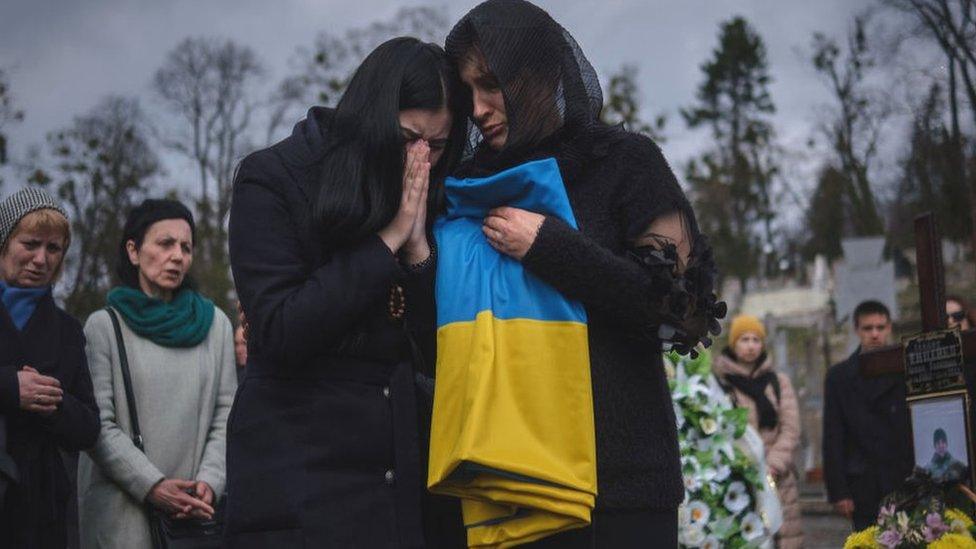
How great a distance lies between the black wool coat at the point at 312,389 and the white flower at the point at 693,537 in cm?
432

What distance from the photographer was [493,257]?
274cm

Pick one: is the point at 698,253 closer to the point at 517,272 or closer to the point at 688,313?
the point at 688,313

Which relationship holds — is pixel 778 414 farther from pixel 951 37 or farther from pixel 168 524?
pixel 951 37

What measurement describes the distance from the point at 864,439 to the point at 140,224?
5050 mm

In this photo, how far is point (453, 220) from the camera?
2.91m

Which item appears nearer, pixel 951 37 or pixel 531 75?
A: pixel 531 75

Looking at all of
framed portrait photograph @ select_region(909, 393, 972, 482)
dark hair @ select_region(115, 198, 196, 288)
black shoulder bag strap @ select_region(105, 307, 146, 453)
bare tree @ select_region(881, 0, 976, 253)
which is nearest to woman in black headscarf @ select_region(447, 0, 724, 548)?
black shoulder bag strap @ select_region(105, 307, 146, 453)

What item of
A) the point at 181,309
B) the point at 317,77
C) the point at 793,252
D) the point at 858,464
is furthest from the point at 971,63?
the point at 793,252

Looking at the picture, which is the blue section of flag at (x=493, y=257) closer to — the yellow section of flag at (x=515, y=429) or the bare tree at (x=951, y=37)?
the yellow section of flag at (x=515, y=429)

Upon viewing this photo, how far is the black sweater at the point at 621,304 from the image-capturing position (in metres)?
2.69

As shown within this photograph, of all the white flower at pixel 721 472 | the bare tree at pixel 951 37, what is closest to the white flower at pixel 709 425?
the white flower at pixel 721 472

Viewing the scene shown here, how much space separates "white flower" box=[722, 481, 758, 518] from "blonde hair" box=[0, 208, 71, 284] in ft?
12.1

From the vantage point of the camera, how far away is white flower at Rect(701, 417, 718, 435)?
706 centimetres

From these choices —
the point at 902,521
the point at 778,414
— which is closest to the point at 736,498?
the point at 902,521
